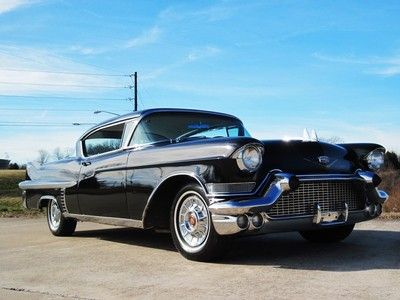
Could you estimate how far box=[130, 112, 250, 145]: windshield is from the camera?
651 cm

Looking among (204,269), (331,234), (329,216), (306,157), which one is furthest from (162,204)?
(331,234)

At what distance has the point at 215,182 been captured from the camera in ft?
16.8

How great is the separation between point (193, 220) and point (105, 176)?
5.68ft

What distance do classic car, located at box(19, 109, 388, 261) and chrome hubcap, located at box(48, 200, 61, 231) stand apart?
82 cm

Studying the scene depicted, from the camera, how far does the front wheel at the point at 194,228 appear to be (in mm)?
5234

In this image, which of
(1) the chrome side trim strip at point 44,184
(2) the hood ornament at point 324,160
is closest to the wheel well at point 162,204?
(2) the hood ornament at point 324,160

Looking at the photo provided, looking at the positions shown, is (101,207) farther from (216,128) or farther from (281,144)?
(281,144)

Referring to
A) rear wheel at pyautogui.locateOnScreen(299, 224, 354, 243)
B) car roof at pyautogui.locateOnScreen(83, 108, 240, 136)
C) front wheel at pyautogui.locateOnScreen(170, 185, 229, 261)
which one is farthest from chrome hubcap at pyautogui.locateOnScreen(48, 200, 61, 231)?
rear wheel at pyautogui.locateOnScreen(299, 224, 354, 243)

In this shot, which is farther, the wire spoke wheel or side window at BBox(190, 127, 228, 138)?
the wire spoke wheel

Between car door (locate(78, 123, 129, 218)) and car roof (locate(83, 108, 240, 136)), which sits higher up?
car roof (locate(83, 108, 240, 136))

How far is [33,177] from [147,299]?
5398 mm

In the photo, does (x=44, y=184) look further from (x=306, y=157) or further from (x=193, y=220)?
(x=306, y=157)

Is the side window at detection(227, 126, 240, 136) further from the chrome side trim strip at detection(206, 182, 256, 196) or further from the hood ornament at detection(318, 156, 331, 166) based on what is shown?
the chrome side trim strip at detection(206, 182, 256, 196)

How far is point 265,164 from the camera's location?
5227 millimetres
